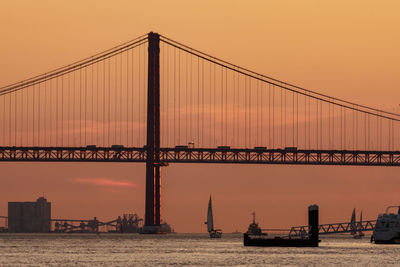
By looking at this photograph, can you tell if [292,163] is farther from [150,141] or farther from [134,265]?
[134,265]

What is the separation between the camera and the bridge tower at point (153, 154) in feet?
526

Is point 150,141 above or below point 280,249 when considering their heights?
above

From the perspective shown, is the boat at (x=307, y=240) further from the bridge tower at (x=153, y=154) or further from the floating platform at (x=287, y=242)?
the bridge tower at (x=153, y=154)

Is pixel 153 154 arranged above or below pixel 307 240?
above

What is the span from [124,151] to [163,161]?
5773 mm

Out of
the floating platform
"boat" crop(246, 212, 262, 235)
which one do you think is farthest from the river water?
"boat" crop(246, 212, 262, 235)

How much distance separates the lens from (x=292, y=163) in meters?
174

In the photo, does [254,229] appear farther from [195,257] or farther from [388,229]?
[195,257]

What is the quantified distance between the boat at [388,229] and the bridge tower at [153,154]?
2515 cm

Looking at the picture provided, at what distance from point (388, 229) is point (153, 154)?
28.0m

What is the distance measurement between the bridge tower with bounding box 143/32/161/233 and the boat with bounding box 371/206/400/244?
2515 centimetres

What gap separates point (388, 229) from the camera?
163250mm

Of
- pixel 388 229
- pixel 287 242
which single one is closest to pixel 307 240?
pixel 287 242

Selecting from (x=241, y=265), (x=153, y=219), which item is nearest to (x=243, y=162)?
(x=153, y=219)
